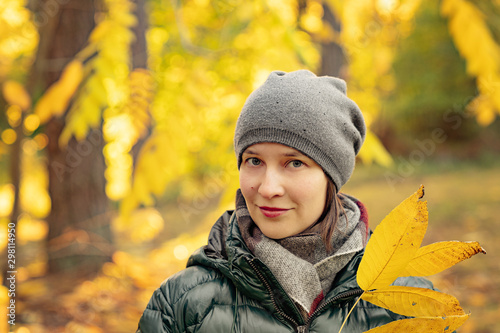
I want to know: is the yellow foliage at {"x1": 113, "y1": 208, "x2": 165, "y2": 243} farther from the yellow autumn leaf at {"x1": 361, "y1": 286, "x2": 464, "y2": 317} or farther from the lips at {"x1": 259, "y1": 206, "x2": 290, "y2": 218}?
the yellow autumn leaf at {"x1": 361, "y1": 286, "x2": 464, "y2": 317}

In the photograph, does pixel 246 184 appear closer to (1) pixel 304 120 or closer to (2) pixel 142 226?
(1) pixel 304 120

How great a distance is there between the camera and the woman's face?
130cm

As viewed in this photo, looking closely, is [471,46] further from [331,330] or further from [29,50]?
[29,50]

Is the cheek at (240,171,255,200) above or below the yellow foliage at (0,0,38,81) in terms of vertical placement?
below

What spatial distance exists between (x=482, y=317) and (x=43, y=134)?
5102 millimetres

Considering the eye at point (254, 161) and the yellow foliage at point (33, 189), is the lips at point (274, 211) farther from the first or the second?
the yellow foliage at point (33, 189)

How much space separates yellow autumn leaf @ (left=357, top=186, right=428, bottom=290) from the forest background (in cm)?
114

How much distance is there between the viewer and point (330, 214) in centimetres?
140

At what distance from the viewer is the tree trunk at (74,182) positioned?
4.03m

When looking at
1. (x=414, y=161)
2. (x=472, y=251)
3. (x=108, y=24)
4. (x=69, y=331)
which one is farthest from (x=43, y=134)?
(x=414, y=161)
